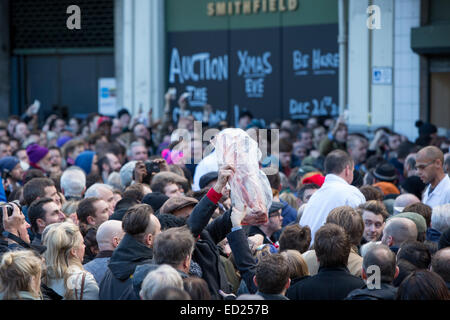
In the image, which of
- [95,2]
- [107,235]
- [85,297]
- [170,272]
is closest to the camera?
[170,272]

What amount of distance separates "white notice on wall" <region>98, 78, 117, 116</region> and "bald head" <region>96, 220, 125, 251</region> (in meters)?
13.9

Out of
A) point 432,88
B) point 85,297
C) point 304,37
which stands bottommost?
point 85,297

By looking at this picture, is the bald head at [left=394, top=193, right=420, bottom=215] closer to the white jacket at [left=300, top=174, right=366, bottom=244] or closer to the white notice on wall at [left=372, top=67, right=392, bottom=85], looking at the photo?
the white jacket at [left=300, top=174, right=366, bottom=244]

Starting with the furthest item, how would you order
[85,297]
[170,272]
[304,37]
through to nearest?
1. [304,37]
2. [85,297]
3. [170,272]

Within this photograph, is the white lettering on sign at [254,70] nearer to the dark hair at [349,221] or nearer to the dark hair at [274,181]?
the dark hair at [274,181]

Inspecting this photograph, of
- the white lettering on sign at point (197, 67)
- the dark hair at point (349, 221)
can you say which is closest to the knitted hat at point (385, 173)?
the dark hair at point (349, 221)

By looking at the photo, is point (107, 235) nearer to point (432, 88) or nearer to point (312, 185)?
point (312, 185)

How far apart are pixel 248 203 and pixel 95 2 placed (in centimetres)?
1578

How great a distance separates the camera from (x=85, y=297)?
5.06m

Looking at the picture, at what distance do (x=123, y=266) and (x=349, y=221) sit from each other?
174 cm

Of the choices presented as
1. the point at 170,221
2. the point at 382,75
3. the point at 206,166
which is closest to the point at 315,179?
the point at 206,166

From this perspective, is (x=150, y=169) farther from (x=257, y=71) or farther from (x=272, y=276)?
(x=257, y=71)

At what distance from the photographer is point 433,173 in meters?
7.71
